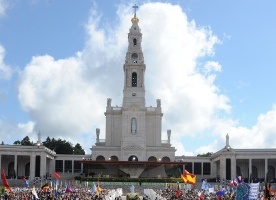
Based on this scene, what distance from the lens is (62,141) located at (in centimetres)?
13625

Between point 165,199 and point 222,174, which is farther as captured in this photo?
point 222,174

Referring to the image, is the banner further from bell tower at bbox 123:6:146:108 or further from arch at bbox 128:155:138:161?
bell tower at bbox 123:6:146:108

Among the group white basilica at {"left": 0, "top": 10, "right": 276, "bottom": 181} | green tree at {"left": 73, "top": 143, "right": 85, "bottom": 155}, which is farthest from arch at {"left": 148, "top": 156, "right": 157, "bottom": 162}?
green tree at {"left": 73, "top": 143, "right": 85, "bottom": 155}

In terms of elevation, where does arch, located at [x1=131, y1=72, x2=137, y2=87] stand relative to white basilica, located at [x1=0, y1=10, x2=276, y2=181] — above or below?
above

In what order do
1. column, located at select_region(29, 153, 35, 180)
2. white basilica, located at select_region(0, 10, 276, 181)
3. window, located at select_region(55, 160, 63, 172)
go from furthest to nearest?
window, located at select_region(55, 160, 63, 172) → column, located at select_region(29, 153, 35, 180) → white basilica, located at select_region(0, 10, 276, 181)

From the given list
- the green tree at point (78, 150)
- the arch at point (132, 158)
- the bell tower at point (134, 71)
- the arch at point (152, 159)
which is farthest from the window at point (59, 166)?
the green tree at point (78, 150)

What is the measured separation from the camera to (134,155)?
100m

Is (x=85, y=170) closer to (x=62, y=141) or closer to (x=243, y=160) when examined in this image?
(x=243, y=160)

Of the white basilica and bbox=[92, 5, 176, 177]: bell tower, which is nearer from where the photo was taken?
the white basilica

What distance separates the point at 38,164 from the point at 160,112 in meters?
24.2

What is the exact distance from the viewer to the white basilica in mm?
96938

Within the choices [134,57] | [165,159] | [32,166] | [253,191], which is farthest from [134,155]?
[253,191]

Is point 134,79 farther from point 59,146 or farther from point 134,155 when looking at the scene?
point 59,146

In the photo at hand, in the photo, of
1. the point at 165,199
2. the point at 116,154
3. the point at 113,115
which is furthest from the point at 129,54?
the point at 165,199
